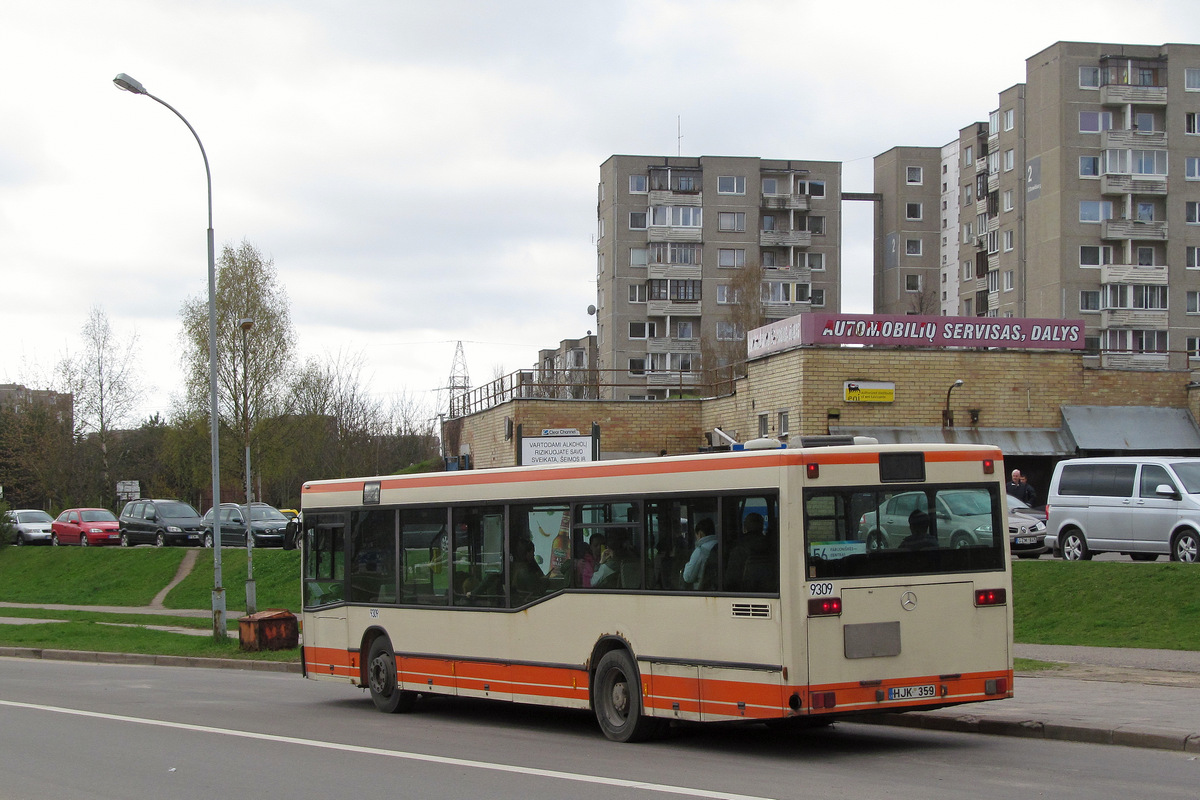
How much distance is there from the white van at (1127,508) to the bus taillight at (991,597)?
1138cm

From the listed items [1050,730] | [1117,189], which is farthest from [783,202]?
[1050,730]

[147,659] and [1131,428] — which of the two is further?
[1131,428]

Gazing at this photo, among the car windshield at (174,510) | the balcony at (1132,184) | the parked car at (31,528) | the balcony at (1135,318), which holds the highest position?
the balcony at (1132,184)

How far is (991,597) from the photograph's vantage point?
10.3 meters

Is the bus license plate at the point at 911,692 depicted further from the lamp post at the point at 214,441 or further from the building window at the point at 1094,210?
the building window at the point at 1094,210

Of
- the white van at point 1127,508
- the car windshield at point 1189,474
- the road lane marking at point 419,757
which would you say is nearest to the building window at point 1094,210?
the white van at point 1127,508

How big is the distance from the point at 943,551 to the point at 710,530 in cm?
188

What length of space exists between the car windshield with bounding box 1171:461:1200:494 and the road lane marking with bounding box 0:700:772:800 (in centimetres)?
1483

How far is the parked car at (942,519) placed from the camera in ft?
32.9

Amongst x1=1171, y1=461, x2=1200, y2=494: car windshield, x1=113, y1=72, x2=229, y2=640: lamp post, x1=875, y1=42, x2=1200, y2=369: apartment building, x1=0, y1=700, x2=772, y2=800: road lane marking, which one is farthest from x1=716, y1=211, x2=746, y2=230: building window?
x1=0, y1=700, x2=772, y2=800: road lane marking

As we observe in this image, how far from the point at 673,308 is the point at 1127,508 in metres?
67.7

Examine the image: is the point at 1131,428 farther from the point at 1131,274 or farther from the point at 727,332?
the point at 727,332

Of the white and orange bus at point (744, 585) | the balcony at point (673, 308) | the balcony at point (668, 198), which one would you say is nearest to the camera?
the white and orange bus at point (744, 585)

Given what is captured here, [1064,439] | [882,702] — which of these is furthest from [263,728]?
[1064,439]
